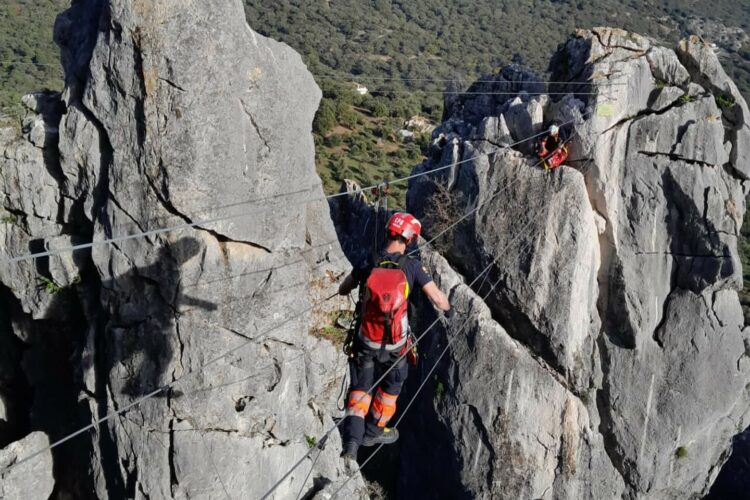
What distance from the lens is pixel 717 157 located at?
1440cm

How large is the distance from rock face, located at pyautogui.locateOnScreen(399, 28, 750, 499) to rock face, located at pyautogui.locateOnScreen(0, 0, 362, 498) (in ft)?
14.1

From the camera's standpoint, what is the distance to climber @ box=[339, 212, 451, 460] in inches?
272

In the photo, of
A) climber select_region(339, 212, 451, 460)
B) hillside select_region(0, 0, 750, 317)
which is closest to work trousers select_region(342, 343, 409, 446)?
climber select_region(339, 212, 451, 460)

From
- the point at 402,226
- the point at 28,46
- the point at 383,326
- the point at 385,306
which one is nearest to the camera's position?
the point at 385,306

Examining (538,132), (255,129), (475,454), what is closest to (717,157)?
(538,132)

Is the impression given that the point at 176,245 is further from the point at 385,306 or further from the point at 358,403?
the point at 385,306

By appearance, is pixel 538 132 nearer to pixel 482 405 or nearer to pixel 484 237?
pixel 484 237

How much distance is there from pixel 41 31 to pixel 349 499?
124 feet

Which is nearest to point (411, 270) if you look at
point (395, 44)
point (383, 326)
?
point (383, 326)

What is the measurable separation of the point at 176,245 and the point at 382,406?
5.05m

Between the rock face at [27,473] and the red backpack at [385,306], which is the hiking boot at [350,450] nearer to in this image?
the red backpack at [385,306]

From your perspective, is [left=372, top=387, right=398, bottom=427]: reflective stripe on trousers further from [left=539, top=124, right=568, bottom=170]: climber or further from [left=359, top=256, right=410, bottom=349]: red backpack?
[left=539, top=124, right=568, bottom=170]: climber

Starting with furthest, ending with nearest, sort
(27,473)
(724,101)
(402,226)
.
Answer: (724,101) < (27,473) < (402,226)

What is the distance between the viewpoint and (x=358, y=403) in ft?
25.2
